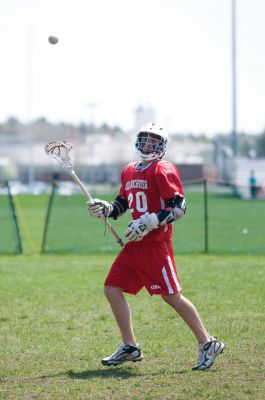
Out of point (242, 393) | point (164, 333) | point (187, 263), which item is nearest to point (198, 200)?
point (187, 263)

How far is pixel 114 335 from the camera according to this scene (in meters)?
8.87

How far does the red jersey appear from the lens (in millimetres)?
7227

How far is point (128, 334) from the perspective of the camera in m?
7.62

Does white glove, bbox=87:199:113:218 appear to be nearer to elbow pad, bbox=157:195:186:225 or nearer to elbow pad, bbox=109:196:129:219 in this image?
elbow pad, bbox=109:196:129:219

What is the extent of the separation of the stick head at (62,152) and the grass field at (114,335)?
1.75 meters

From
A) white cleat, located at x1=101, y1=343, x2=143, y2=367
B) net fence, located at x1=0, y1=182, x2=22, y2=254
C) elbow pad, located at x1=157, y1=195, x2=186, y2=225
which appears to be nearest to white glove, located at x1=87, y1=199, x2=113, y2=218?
elbow pad, located at x1=157, y1=195, x2=186, y2=225

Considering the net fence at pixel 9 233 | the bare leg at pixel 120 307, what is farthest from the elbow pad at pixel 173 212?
the net fence at pixel 9 233

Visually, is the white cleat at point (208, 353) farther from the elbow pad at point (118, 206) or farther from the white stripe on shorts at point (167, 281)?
the elbow pad at point (118, 206)

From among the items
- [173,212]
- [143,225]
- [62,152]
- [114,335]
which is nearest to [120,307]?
[143,225]

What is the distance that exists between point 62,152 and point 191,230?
13549 millimetres

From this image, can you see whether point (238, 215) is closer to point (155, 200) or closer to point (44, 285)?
point (44, 285)

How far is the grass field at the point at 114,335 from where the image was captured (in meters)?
6.64

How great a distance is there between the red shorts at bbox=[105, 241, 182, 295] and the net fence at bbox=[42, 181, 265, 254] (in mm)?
9402

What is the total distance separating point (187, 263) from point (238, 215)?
977 cm
